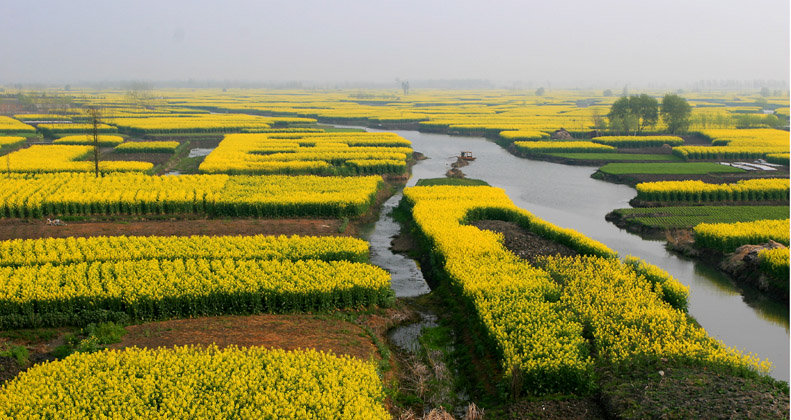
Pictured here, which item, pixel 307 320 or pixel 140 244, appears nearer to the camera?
pixel 307 320

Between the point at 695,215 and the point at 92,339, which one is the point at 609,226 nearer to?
the point at 695,215

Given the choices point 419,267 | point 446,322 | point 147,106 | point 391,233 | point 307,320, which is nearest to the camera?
point 307,320

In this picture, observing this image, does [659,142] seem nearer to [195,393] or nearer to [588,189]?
[588,189]

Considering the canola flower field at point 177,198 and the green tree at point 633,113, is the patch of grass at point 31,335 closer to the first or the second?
the canola flower field at point 177,198

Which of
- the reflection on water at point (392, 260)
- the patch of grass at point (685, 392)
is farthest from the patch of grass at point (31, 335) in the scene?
the patch of grass at point (685, 392)

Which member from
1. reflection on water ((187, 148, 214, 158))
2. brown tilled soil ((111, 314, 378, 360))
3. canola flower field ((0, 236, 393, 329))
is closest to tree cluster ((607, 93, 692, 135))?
reflection on water ((187, 148, 214, 158))

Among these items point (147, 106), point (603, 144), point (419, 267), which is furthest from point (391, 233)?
point (147, 106)
